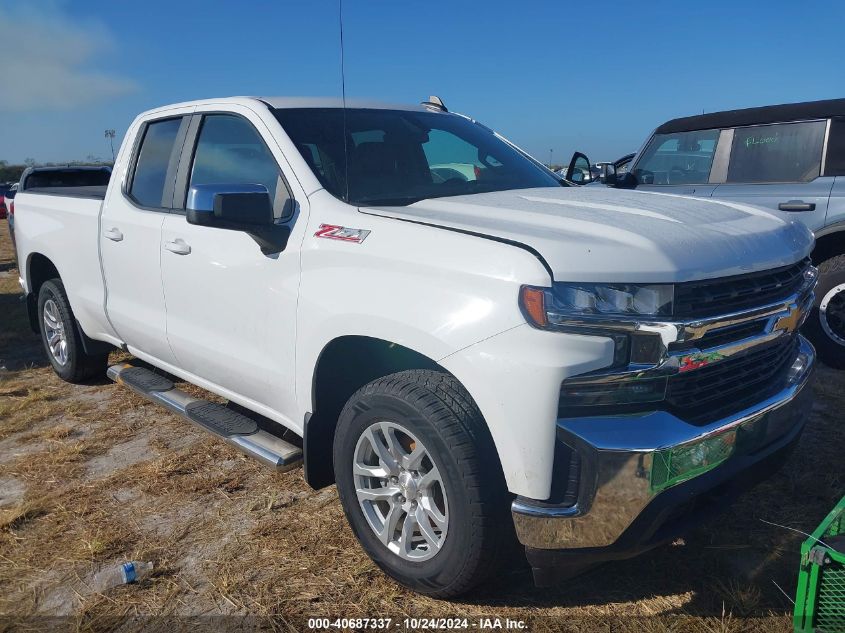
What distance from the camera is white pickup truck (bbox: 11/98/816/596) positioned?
2170mm

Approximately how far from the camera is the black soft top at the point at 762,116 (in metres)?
5.45

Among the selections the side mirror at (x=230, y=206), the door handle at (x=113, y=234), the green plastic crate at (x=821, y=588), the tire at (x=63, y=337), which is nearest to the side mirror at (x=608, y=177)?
the side mirror at (x=230, y=206)

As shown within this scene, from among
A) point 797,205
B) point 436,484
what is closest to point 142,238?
point 436,484

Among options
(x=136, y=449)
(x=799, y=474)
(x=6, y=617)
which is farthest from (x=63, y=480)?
(x=799, y=474)

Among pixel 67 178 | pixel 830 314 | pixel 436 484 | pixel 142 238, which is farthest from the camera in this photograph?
pixel 67 178

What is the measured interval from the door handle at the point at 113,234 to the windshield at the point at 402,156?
1.39 metres

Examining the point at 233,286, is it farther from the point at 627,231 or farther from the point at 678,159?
the point at 678,159

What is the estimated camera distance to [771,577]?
9.12 ft

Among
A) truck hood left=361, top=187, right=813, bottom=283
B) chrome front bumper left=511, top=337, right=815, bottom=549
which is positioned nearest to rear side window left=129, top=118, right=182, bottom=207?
truck hood left=361, top=187, right=813, bottom=283

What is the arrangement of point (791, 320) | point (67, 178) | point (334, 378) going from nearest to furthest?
1. point (791, 320)
2. point (334, 378)
3. point (67, 178)

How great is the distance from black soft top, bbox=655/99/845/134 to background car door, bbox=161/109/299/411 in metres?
4.25

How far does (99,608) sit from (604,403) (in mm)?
2023

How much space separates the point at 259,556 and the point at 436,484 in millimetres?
965

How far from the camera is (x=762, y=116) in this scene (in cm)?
573
